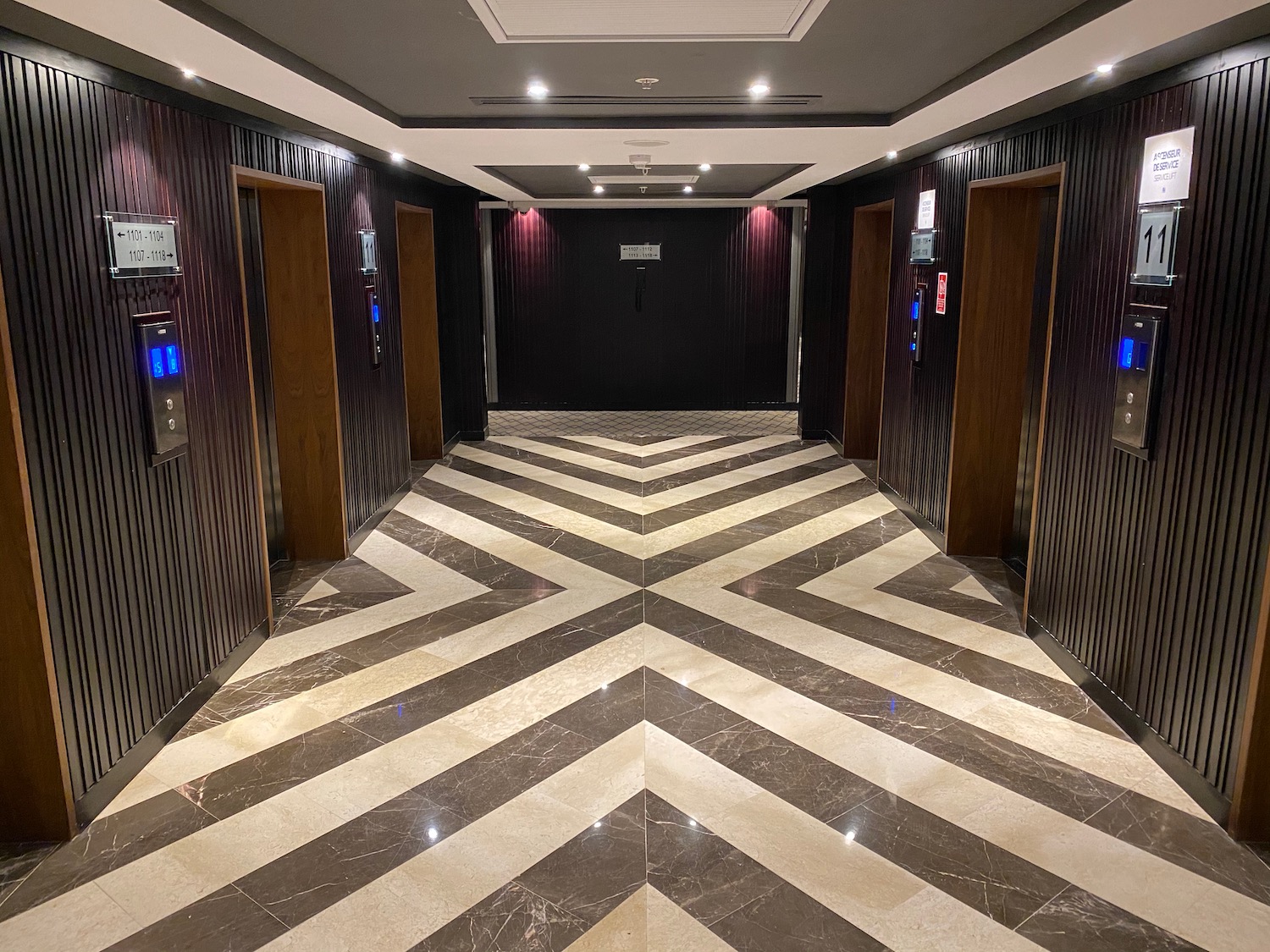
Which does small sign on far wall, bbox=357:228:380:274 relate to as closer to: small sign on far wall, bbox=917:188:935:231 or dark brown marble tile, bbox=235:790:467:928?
small sign on far wall, bbox=917:188:935:231

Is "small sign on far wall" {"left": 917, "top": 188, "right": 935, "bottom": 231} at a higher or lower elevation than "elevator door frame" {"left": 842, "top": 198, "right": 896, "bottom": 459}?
higher

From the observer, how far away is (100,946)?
9.73 feet

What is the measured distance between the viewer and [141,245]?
13.3 feet

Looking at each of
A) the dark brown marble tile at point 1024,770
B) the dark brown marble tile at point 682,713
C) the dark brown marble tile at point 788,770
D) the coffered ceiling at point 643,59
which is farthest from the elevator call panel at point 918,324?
the dark brown marble tile at point 788,770

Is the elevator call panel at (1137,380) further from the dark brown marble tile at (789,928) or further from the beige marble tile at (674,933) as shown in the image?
the beige marble tile at (674,933)

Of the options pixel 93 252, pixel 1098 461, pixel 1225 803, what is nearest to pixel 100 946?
pixel 93 252

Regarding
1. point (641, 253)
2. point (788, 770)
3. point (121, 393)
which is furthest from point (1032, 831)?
point (641, 253)

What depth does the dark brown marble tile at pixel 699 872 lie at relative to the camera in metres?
3.14

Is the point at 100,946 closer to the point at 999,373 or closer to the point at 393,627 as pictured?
the point at 393,627

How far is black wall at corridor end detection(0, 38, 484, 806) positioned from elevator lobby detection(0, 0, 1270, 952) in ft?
0.07

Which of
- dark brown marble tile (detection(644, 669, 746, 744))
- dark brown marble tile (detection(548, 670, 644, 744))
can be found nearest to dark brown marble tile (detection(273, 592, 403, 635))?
dark brown marble tile (detection(548, 670, 644, 744))

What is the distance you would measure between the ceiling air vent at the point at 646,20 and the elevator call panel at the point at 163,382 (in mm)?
1988

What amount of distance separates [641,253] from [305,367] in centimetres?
729

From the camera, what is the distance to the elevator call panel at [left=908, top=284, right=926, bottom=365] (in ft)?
24.5
